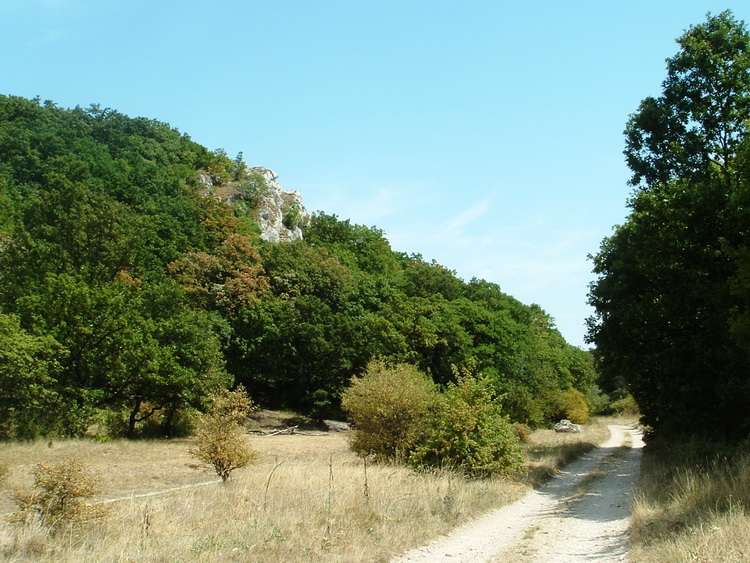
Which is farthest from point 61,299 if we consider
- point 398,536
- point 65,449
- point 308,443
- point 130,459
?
point 398,536

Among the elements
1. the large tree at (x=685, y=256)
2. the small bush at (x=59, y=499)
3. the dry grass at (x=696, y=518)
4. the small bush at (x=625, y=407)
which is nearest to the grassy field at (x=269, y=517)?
the small bush at (x=59, y=499)

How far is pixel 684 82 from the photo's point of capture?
1922 cm

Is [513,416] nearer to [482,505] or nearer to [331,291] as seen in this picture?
[331,291]

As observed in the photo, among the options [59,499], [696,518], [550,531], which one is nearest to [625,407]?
[550,531]

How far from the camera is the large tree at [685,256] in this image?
50.5 feet

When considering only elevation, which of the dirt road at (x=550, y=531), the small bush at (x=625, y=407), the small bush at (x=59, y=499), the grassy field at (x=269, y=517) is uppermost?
the small bush at (x=59, y=499)

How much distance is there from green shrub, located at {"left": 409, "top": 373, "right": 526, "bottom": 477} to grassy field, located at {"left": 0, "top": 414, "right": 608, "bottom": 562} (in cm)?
69

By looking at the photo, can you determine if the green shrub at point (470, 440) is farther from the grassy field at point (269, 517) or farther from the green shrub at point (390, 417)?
the green shrub at point (390, 417)

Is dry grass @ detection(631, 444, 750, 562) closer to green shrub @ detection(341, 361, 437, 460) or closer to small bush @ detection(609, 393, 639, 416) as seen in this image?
green shrub @ detection(341, 361, 437, 460)

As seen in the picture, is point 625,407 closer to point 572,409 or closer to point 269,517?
point 572,409

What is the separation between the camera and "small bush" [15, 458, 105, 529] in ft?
26.6

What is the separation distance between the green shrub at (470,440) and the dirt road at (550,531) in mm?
1396

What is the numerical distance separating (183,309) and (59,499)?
101 feet

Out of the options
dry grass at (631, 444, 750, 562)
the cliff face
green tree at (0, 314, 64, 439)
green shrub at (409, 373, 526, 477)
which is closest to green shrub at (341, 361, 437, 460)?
green shrub at (409, 373, 526, 477)
